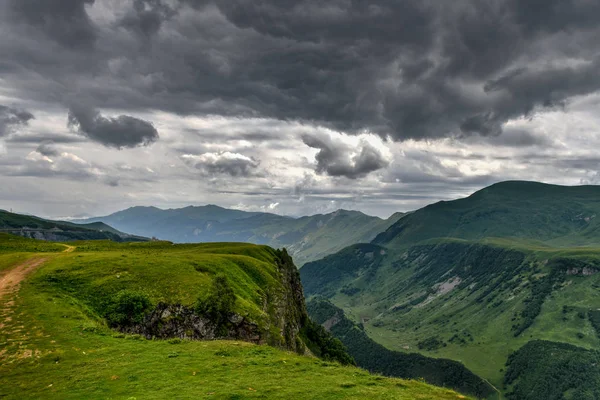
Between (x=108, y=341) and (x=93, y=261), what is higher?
(x=93, y=261)

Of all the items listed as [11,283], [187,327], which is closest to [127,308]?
[187,327]

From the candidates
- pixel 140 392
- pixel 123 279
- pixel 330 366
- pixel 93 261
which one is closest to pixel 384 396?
pixel 330 366

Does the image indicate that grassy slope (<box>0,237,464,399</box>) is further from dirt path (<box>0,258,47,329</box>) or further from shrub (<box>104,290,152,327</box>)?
shrub (<box>104,290,152,327</box>)

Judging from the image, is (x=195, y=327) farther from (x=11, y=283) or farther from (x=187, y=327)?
(x=11, y=283)

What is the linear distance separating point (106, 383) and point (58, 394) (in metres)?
3.42

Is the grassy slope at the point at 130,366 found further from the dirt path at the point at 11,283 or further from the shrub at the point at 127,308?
the shrub at the point at 127,308

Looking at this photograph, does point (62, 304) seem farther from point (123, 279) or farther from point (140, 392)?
point (140, 392)

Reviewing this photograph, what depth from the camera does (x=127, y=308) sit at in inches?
2248

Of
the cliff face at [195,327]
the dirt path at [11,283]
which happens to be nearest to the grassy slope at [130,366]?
the dirt path at [11,283]

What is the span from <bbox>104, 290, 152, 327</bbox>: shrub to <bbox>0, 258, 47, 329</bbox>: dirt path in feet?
40.7

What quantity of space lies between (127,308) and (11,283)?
1978 cm

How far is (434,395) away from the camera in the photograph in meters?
29.5

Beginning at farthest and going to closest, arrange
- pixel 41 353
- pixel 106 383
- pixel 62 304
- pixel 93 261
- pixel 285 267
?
pixel 285 267
pixel 93 261
pixel 62 304
pixel 41 353
pixel 106 383

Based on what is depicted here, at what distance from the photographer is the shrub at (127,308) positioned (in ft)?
181
